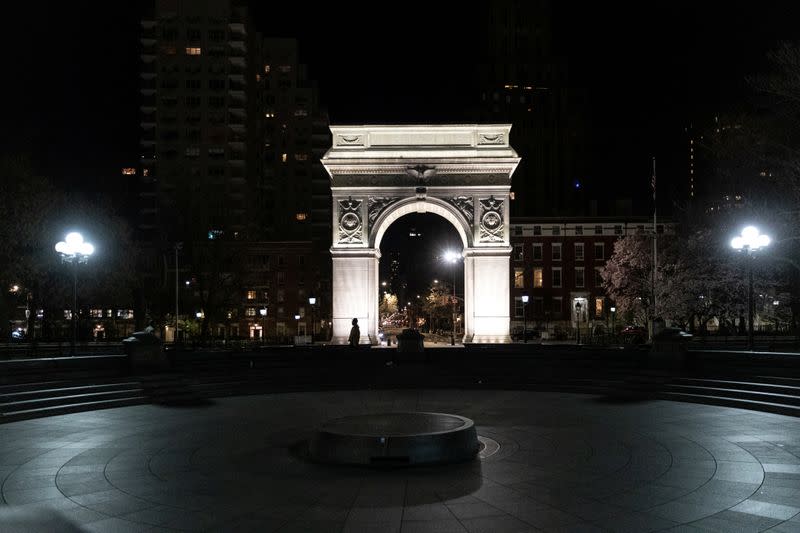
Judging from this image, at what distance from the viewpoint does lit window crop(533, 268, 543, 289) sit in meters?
65.4

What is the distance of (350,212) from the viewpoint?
37.9m

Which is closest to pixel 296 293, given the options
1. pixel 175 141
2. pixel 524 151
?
pixel 175 141

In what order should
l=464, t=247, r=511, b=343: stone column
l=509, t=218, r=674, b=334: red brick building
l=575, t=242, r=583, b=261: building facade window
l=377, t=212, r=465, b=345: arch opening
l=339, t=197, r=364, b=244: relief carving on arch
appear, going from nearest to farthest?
l=464, t=247, r=511, b=343: stone column < l=339, t=197, r=364, b=244: relief carving on arch < l=509, t=218, r=674, b=334: red brick building < l=575, t=242, r=583, b=261: building facade window < l=377, t=212, r=465, b=345: arch opening

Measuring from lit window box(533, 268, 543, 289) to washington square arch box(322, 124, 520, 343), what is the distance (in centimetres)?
2864

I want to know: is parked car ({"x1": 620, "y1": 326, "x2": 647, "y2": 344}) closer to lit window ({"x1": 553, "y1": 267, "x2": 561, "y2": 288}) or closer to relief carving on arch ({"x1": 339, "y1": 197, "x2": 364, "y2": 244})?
lit window ({"x1": 553, "y1": 267, "x2": 561, "y2": 288})

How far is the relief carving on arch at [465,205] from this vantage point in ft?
124

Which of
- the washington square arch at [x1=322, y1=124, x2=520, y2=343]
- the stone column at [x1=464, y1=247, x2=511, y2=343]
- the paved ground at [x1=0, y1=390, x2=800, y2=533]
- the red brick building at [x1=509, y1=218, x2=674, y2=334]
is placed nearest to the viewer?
the paved ground at [x1=0, y1=390, x2=800, y2=533]

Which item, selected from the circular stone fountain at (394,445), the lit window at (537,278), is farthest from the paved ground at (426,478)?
the lit window at (537,278)

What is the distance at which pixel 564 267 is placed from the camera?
6550cm

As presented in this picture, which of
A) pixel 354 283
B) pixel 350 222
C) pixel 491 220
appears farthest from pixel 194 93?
pixel 491 220

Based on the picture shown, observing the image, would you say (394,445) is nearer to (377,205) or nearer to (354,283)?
(354,283)

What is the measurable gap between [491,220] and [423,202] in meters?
3.89

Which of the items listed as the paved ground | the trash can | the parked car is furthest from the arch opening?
the paved ground

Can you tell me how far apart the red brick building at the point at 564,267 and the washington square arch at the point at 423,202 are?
28053 mm
